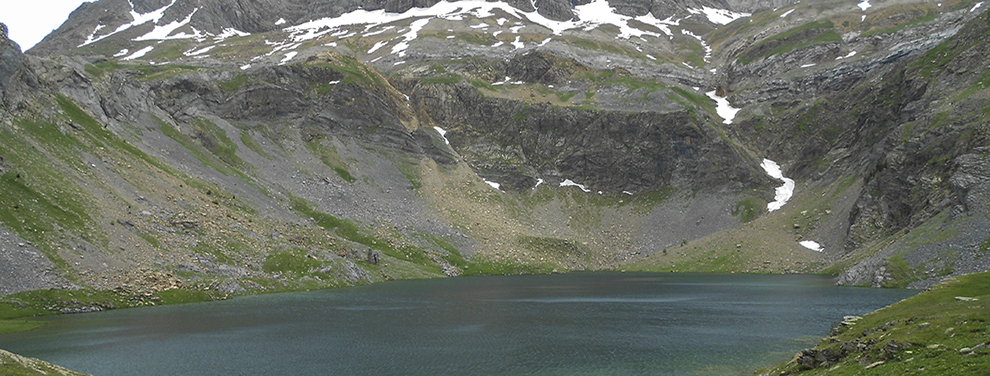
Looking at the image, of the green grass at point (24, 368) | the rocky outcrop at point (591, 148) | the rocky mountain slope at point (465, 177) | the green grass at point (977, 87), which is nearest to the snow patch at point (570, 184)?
the rocky mountain slope at point (465, 177)

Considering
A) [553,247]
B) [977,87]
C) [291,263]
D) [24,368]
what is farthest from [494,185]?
[24,368]

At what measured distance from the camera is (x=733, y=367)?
39.5 metres

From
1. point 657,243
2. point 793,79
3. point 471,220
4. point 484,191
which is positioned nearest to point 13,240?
point 471,220

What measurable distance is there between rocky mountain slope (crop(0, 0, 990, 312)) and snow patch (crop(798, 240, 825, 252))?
0.44 meters

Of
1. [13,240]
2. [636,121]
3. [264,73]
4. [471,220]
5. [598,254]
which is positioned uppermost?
[264,73]

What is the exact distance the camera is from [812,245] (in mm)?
124062

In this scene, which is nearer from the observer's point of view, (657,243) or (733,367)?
(733,367)

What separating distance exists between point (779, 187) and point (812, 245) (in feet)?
143

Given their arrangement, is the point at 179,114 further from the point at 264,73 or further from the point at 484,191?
the point at 484,191

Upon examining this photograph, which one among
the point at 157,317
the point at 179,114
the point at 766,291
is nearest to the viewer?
the point at 157,317

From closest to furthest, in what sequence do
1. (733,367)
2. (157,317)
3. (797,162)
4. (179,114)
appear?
(733,367) < (157,317) < (179,114) < (797,162)

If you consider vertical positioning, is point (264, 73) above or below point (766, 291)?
above

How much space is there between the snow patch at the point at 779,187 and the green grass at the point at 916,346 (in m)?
123

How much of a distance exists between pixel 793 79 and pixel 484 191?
12181 cm
